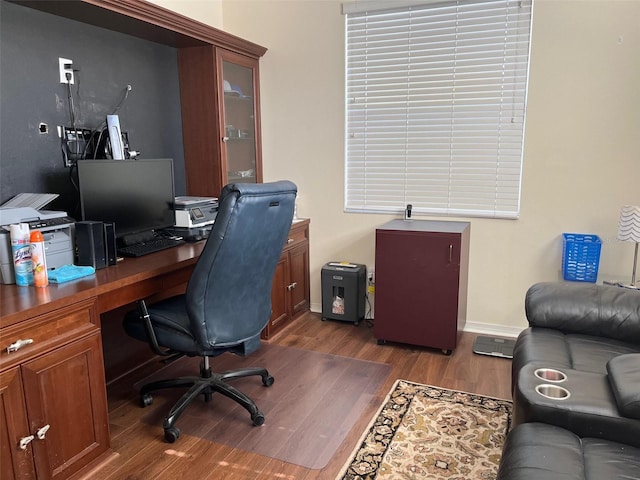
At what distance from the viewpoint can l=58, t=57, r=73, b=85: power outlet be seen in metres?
2.43

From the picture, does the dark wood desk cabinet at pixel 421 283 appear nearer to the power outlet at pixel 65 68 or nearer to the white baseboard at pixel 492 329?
the white baseboard at pixel 492 329

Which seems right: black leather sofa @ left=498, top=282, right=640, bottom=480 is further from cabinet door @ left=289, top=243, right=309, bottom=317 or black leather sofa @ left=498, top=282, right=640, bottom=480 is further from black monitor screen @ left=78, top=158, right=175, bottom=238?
black monitor screen @ left=78, top=158, right=175, bottom=238

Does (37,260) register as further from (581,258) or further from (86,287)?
(581,258)

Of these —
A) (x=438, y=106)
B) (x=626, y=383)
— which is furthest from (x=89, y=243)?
(x=438, y=106)

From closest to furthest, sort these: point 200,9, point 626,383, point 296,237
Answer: point 626,383
point 200,9
point 296,237

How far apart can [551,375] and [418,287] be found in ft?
4.38

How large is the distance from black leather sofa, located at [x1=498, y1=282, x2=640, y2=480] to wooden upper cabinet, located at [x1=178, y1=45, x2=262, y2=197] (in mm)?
2173

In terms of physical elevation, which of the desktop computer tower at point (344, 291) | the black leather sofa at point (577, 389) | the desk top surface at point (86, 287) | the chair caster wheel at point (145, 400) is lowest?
the chair caster wheel at point (145, 400)

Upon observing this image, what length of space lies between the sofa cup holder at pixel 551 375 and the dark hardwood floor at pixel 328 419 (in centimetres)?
86

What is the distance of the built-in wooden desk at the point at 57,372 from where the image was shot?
5.28ft

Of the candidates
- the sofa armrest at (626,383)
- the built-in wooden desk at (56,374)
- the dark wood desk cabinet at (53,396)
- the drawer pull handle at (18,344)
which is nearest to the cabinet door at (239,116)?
the built-in wooden desk at (56,374)

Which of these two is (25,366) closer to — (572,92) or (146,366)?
(146,366)

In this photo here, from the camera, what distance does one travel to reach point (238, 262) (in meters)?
2.09

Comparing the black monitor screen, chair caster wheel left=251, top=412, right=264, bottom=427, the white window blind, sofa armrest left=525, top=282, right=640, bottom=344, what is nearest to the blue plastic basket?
the white window blind
